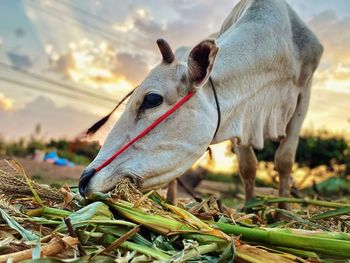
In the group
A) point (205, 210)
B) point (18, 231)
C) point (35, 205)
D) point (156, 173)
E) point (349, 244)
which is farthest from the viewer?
point (156, 173)

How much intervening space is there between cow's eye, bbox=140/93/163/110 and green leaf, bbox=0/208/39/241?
143 cm

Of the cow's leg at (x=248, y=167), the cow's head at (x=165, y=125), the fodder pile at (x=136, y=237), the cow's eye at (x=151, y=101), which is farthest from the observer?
the cow's leg at (x=248, y=167)

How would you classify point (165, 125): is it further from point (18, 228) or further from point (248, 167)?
point (248, 167)

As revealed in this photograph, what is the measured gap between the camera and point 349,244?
92.7 inches

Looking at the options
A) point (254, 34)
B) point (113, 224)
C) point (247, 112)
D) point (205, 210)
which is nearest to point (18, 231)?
point (113, 224)

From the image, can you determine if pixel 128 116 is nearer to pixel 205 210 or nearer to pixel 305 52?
pixel 205 210

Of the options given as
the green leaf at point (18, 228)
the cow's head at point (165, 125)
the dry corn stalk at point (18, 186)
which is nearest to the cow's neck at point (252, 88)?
the cow's head at point (165, 125)

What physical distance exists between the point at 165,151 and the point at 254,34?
5.74 feet

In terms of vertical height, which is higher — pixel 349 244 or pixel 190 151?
pixel 190 151

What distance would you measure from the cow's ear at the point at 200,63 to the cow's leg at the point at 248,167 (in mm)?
2581

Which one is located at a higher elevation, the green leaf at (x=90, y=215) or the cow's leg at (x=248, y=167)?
the cow's leg at (x=248, y=167)

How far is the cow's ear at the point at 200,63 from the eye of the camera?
3416 mm

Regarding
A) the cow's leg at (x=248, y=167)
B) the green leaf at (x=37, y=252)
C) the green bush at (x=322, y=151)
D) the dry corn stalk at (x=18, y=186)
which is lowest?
the green leaf at (x=37, y=252)

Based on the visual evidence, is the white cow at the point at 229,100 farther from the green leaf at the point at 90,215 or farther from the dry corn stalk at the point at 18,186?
the green leaf at the point at 90,215
